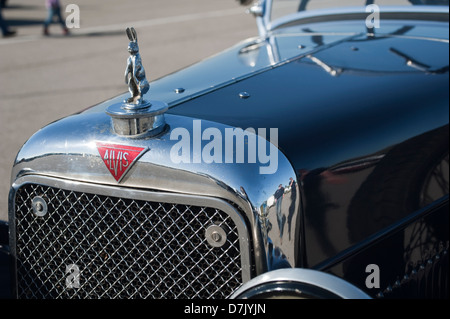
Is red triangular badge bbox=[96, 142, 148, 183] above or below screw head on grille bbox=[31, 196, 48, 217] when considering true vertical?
above

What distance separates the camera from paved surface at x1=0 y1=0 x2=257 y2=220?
675 centimetres

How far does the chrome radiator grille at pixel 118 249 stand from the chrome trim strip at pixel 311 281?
158 mm

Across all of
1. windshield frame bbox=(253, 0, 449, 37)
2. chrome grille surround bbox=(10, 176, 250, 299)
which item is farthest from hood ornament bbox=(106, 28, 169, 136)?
windshield frame bbox=(253, 0, 449, 37)

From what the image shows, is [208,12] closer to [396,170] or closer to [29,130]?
[29,130]

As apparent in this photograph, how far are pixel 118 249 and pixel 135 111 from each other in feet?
1.41

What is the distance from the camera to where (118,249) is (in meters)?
Answer: 1.98

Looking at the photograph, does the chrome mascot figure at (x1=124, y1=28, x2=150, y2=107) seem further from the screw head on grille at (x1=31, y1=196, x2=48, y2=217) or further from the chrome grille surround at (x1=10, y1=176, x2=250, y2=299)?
the screw head on grille at (x1=31, y1=196, x2=48, y2=217)

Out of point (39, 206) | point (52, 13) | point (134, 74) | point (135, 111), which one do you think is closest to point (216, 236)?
point (135, 111)

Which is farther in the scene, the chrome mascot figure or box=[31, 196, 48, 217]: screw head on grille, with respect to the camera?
box=[31, 196, 48, 217]: screw head on grille

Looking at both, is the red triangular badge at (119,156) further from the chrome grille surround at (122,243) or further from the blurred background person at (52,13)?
the blurred background person at (52,13)

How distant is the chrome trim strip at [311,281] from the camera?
1.60 m

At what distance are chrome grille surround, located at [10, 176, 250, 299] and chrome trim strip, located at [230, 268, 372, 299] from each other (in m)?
0.13
